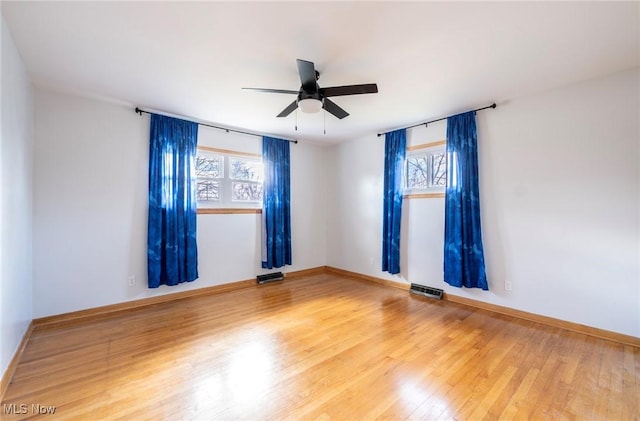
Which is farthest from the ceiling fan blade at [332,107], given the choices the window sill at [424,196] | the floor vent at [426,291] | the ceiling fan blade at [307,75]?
the floor vent at [426,291]

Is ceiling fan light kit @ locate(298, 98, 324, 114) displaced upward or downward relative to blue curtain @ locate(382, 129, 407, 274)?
upward

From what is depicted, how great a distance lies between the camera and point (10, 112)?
85.3 inches

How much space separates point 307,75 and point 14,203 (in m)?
2.72

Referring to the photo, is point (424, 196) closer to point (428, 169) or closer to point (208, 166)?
point (428, 169)

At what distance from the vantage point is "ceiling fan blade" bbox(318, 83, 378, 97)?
2.41 m

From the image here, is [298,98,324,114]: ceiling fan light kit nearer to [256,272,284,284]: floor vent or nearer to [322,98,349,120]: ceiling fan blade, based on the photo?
[322,98,349,120]: ceiling fan blade

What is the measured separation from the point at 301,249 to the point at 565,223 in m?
4.01

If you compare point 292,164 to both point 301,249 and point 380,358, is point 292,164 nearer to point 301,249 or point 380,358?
point 301,249

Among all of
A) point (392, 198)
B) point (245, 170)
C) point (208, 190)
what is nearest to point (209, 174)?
point (208, 190)

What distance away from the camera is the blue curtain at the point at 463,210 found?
3561mm

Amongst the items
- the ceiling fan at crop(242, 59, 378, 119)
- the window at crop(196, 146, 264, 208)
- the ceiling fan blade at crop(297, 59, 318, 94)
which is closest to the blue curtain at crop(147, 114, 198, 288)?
the window at crop(196, 146, 264, 208)

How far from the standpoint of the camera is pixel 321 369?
2.22 metres

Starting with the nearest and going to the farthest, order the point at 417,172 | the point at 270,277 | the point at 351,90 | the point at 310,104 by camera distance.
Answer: the point at 351,90, the point at 310,104, the point at 417,172, the point at 270,277

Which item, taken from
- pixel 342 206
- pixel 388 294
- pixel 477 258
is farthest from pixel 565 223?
pixel 342 206
